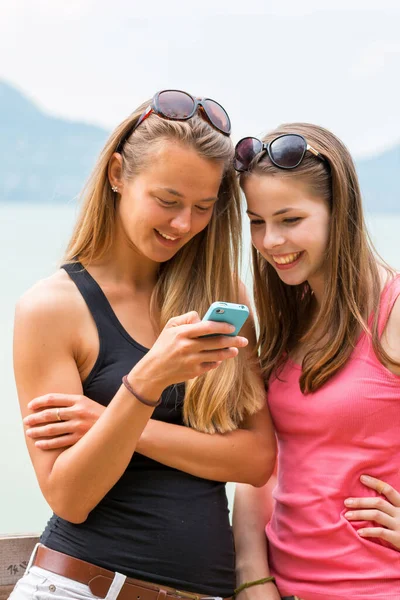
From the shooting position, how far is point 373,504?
6.20 ft

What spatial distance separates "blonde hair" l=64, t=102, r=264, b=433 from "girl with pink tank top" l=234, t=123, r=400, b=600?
88 millimetres

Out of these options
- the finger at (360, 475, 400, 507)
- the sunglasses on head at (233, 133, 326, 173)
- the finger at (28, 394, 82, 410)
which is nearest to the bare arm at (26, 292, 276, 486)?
the finger at (28, 394, 82, 410)

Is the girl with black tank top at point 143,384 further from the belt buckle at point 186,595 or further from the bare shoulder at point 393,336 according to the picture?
the bare shoulder at point 393,336

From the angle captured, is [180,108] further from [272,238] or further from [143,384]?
[143,384]

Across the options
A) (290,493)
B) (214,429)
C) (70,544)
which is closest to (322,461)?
(290,493)

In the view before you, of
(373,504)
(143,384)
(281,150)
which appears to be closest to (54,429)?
(143,384)

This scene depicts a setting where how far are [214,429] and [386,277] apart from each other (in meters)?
0.56

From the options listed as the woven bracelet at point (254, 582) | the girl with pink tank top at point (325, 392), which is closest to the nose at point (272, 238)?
the girl with pink tank top at point (325, 392)

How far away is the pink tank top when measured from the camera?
1890 millimetres

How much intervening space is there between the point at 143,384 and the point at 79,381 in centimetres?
26

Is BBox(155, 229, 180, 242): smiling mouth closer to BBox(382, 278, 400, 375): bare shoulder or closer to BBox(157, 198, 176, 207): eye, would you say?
BBox(157, 198, 176, 207): eye

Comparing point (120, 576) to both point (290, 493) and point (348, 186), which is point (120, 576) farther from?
point (348, 186)

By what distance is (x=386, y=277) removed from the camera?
2061 millimetres

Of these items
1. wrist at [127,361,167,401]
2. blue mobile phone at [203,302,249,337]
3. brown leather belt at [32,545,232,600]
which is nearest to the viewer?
blue mobile phone at [203,302,249,337]
